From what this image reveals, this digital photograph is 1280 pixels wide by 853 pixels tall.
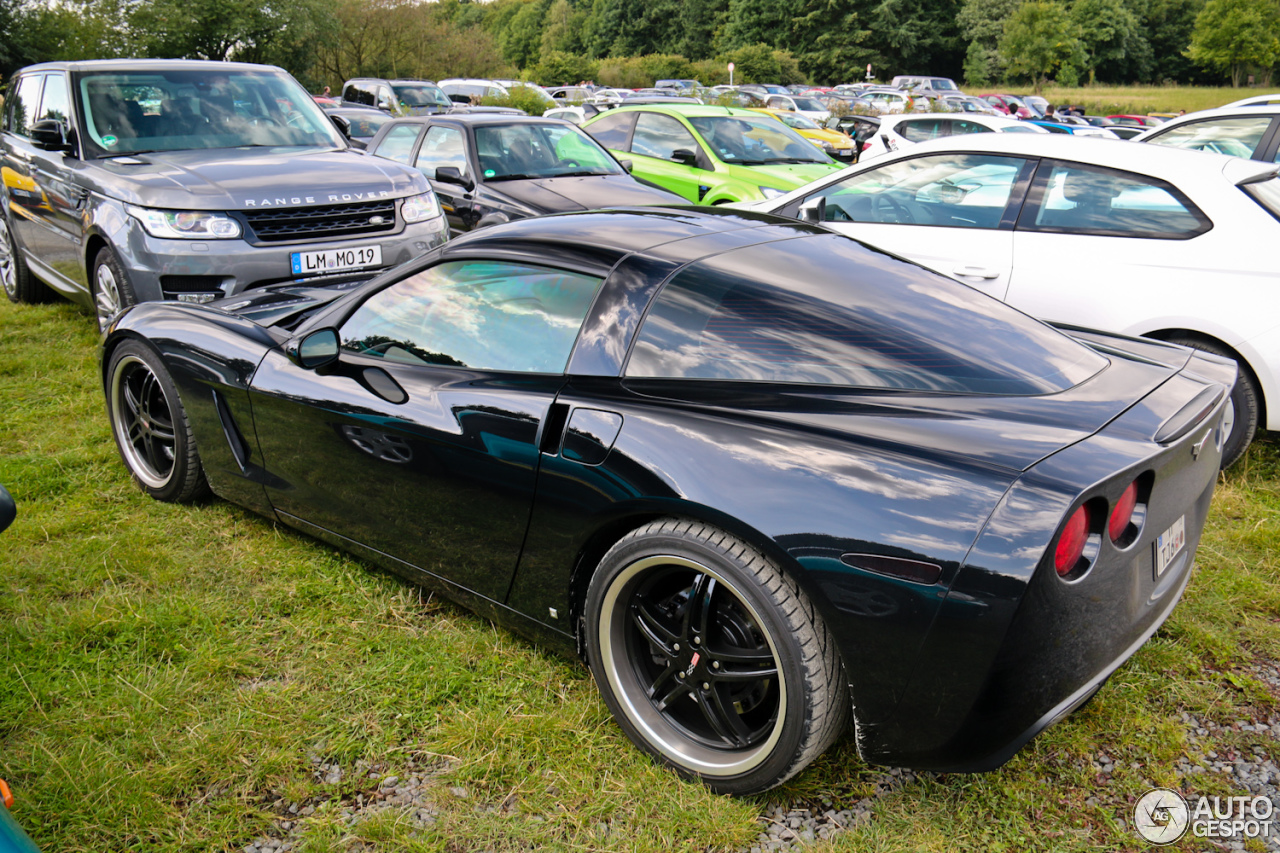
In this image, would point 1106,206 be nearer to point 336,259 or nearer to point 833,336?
point 833,336

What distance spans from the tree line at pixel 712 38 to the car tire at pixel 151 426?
3188 cm

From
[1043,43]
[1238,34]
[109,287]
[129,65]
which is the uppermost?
[1238,34]

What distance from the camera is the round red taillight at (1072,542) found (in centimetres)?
172

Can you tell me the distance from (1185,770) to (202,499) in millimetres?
3596

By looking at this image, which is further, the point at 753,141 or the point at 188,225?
the point at 753,141

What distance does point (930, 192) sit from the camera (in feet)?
16.2

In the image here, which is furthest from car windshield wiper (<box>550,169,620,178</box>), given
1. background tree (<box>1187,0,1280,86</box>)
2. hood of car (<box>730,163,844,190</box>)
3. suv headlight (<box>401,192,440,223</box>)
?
background tree (<box>1187,0,1280,86</box>)

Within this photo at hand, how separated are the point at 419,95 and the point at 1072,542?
22009 millimetres

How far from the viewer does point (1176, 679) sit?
260 cm

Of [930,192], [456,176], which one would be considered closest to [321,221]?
[456,176]

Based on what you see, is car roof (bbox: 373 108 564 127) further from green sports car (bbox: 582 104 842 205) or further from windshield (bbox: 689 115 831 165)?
windshield (bbox: 689 115 831 165)

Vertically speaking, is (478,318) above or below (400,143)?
below

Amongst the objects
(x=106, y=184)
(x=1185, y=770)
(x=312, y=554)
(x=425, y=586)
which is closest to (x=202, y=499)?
(x=312, y=554)

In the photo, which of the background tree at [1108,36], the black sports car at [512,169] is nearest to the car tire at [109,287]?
the black sports car at [512,169]
